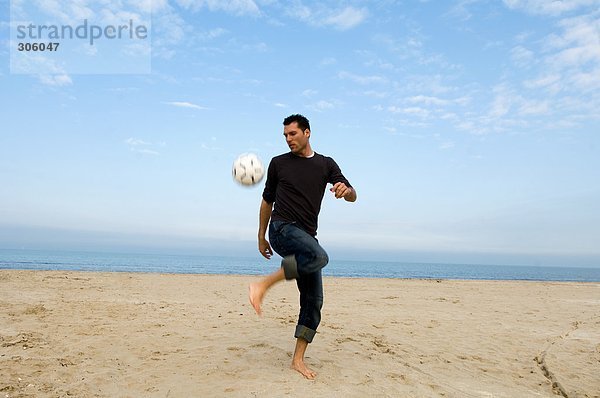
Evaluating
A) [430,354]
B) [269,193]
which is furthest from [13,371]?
[430,354]

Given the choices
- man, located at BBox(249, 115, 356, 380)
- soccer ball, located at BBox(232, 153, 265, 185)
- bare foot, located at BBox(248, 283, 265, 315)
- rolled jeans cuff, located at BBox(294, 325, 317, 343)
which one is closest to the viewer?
bare foot, located at BBox(248, 283, 265, 315)

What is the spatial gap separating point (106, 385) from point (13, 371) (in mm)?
1022

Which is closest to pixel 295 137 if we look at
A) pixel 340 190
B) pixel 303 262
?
pixel 340 190

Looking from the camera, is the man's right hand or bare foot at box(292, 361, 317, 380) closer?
bare foot at box(292, 361, 317, 380)

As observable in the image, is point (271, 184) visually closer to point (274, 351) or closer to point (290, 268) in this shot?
point (290, 268)

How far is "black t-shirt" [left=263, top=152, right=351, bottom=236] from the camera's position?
4.23 m

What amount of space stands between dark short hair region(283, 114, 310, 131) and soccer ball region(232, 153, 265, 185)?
845 millimetres

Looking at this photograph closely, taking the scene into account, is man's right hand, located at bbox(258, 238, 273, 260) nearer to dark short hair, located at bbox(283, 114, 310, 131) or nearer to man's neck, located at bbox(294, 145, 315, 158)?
man's neck, located at bbox(294, 145, 315, 158)

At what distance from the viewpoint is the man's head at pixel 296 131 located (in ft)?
14.1

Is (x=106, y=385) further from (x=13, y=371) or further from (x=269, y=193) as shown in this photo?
(x=269, y=193)

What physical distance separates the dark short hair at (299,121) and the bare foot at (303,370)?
90.4 inches

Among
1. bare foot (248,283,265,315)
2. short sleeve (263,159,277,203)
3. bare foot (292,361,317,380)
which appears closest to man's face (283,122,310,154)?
short sleeve (263,159,277,203)

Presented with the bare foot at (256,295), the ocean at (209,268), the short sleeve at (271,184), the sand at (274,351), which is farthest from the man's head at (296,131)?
the ocean at (209,268)

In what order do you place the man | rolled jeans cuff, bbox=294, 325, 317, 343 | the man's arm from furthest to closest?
the man's arm, rolled jeans cuff, bbox=294, 325, 317, 343, the man
